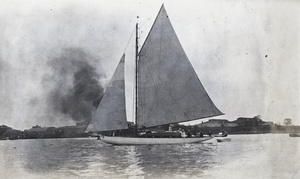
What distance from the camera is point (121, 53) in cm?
336

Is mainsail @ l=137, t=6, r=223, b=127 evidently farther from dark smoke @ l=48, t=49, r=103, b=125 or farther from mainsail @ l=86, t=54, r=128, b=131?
dark smoke @ l=48, t=49, r=103, b=125

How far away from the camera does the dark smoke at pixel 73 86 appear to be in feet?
10.7

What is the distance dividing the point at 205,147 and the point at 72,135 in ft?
3.52

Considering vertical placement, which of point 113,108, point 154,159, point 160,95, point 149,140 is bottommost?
point 154,159

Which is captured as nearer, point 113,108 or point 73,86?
point 73,86

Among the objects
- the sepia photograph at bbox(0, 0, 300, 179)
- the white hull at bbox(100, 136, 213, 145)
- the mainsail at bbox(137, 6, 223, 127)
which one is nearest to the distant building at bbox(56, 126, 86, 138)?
the sepia photograph at bbox(0, 0, 300, 179)

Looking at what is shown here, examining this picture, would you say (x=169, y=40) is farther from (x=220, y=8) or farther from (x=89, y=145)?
(x=89, y=145)

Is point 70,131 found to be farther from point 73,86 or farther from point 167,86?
point 167,86

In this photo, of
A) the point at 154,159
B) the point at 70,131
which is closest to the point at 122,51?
the point at 70,131

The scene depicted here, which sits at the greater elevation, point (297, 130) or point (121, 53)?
point (121, 53)

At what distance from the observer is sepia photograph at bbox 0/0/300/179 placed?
10.6 ft

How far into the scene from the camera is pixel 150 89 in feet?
11.7

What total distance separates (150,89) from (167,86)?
15 cm

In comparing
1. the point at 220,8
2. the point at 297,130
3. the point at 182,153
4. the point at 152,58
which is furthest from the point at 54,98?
the point at 297,130
